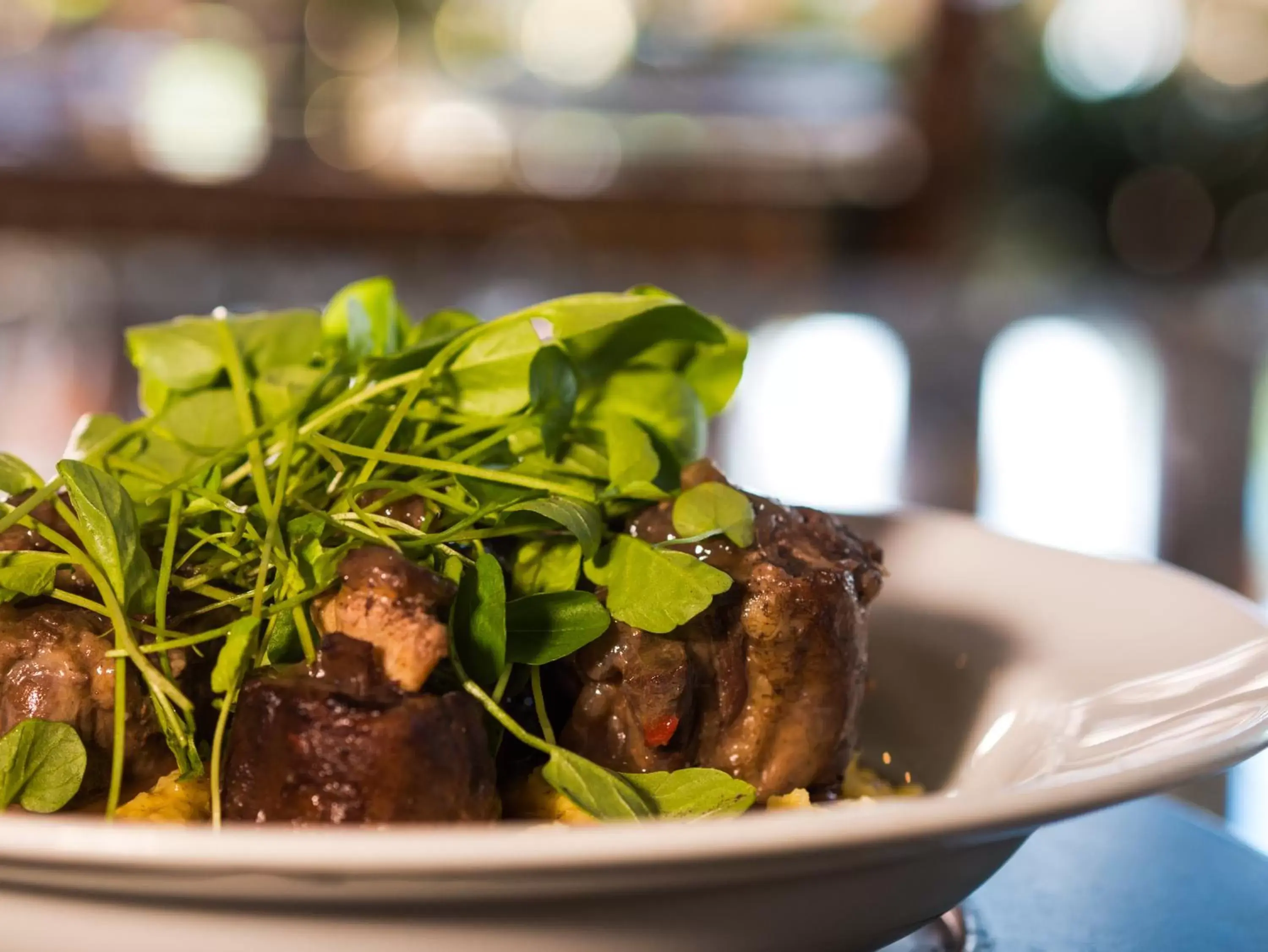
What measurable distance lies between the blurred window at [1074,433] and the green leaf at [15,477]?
2150mm

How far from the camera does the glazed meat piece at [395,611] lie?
36.0 inches

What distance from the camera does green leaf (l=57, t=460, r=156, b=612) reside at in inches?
38.9

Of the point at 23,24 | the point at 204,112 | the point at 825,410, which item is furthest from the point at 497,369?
the point at 23,24

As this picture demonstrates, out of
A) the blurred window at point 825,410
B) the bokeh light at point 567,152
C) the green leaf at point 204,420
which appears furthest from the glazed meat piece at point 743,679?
the bokeh light at point 567,152

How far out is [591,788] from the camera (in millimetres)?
949

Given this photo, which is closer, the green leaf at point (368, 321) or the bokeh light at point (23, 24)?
the green leaf at point (368, 321)

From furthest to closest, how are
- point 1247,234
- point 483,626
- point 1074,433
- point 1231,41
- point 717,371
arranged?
point 1247,234 → point 1231,41 → point 1074,433 → point 717,371 → point 483,626

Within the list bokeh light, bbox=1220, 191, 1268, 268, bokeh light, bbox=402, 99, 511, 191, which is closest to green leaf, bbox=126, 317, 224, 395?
bokeh light, bbox=402, 99, 511, 191

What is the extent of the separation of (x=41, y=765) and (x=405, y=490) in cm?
32

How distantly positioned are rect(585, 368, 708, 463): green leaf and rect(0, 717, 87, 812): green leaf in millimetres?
558

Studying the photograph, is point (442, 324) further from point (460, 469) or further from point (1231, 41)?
point (1231, 41)

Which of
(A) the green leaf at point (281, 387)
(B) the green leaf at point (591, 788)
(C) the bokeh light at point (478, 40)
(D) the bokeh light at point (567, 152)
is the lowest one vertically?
(B) the green leaf at point (591, 788)

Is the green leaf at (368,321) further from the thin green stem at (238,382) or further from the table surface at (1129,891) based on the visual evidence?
the table surface at (1129,891)

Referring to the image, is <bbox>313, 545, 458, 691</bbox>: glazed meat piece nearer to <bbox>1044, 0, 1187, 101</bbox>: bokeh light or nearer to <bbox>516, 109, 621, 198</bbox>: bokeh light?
<bbox>516, 109, 621, 198</bbox>: bokeh light
